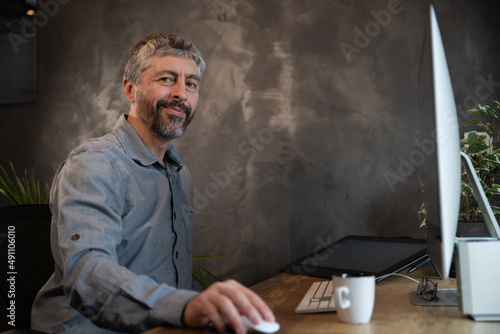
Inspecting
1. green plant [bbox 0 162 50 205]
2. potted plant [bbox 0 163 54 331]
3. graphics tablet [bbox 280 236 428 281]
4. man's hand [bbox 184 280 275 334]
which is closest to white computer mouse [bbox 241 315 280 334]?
man's hand [bbox 184 280 275 334]

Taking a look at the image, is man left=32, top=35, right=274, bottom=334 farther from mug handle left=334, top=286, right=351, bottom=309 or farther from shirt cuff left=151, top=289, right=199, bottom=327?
mug handle left=334, top=286, right=351, bottom=309

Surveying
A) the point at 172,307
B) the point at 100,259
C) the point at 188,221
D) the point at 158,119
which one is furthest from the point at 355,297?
the point at 158,119

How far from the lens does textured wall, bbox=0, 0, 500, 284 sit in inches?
85.2

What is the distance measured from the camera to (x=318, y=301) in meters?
1.08

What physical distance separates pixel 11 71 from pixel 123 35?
2.49ft

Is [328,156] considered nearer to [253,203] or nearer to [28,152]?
[253,203]

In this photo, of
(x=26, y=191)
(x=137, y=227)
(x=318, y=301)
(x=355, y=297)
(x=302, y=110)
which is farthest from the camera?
(x=26, y=191)

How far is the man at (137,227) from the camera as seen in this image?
2.83ft

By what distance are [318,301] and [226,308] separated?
368mm

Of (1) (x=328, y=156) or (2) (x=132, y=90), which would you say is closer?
(2) (x=132, y=90)

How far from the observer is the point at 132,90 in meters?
1.62

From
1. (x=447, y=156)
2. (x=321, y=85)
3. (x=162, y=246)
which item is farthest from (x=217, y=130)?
(x=447, y=156)

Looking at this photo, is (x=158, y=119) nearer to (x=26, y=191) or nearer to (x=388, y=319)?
(x=388, y=319)

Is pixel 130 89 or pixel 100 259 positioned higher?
pixel 130 89
